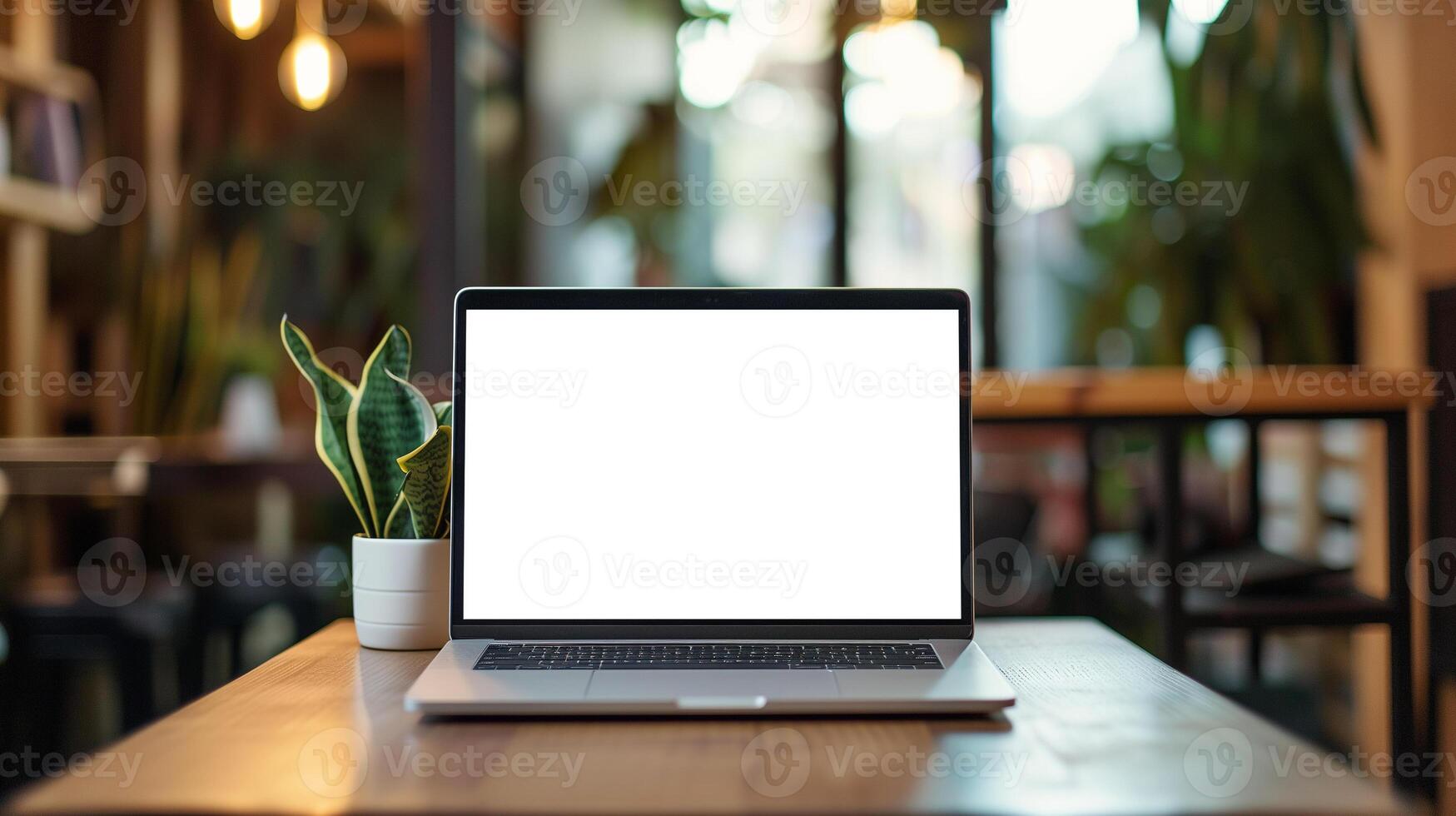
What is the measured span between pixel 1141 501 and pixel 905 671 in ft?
9.52

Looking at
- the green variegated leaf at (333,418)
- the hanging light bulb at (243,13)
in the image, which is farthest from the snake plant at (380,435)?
the hanging light bulb at (243,13)

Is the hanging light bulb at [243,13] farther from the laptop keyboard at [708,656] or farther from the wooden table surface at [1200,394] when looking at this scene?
the laptop keyboard at [708,656]

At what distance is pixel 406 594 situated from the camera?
84 cm

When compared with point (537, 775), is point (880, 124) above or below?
above

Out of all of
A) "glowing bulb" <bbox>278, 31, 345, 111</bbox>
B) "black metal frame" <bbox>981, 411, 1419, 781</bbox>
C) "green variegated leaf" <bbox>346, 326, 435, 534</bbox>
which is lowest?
"black metal frame" <bbox>981, 411, 1419, 781</bbox>

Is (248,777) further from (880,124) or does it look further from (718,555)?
(880,124)

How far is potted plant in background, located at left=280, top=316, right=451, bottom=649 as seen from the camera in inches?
33.0

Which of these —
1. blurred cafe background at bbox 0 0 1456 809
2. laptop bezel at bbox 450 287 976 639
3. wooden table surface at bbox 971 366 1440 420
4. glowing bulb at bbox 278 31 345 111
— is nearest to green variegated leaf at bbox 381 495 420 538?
laptop bezel at bbox 450 287 976 639

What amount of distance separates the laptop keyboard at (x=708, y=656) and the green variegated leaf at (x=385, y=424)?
207 millimetres

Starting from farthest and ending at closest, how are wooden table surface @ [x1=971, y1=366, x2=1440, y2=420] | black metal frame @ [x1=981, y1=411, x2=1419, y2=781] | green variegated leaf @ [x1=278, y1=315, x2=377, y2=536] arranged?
wooden table surface @ [x1=971, y1=366, x2=1440, y2=420], black metal frame @ [x1=981, y1=411, x2=1419, y2=781], green variegated leaf @ [x1=278, y1=315, x2=377, y2=536]

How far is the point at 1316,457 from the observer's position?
2643 millimetres

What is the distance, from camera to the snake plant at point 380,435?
852mm

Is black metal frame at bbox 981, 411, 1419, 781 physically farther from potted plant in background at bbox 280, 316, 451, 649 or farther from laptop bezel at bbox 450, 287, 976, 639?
potted plant in background at bbox 280, 316, 451, 649

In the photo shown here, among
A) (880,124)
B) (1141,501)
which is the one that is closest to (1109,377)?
(1141,501)
